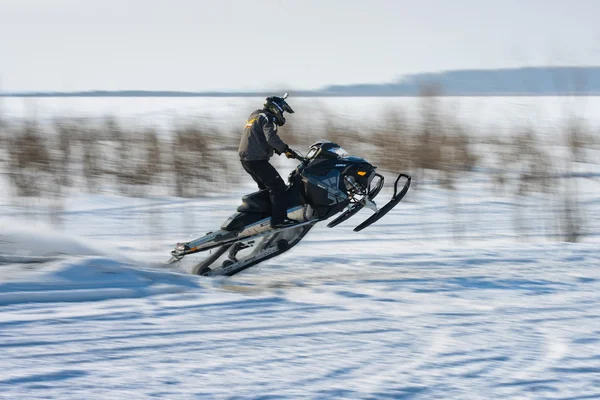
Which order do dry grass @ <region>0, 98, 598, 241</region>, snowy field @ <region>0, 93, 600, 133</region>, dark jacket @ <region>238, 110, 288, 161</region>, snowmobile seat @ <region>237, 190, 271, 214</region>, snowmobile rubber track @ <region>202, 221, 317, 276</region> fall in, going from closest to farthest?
dark jacket @ <region>238, 110, 288, 161</region>, snowmobile seat @ <region>237, 190, 271, 214</region>, snowmobile rubber track @ <region>202, 221, 317, 276</region>, dry grass @ <region>0, 98, 598, 241</region>, snowy field @ <region>0, 93, 600, 133</region>

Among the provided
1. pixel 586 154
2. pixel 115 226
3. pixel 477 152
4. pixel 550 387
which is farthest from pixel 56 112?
pixel 550 387

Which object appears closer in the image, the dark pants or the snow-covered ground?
the snow-covered ground

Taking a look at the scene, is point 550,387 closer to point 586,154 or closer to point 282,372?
point 282,372

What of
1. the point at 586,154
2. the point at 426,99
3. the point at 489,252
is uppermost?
the point at 426,99

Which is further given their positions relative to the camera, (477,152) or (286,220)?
(477,152)

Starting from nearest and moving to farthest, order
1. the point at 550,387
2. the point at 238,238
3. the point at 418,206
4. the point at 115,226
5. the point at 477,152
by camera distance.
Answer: the point at 550,387 < the point at 238,238 < the point at 115,226 < the point at 418,206 < the point at 477,152

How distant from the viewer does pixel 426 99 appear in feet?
64.1

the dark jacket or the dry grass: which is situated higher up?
the dry grass

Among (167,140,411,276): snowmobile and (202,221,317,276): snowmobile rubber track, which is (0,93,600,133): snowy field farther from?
(202,221,317,276): snowmobile rubber track

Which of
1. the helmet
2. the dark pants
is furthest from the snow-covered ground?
the helmet

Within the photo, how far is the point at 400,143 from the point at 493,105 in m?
2.58

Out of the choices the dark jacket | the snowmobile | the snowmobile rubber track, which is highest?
the dark jacket

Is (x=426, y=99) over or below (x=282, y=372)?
over

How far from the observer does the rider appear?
8.47m
